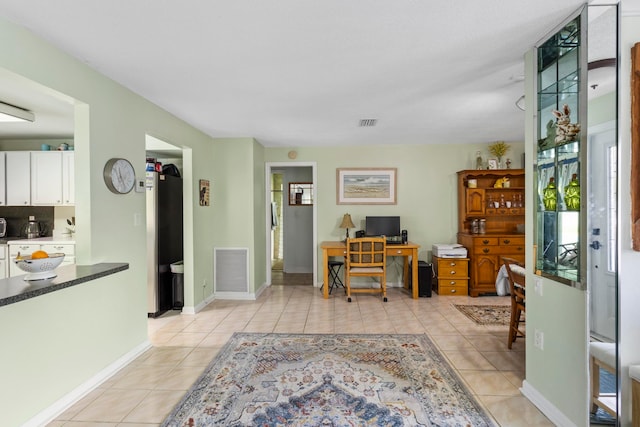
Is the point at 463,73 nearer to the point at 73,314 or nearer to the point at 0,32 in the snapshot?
the point at 0,32

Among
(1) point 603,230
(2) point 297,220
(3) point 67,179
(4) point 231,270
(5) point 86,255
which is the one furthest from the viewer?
(2) point 297,220

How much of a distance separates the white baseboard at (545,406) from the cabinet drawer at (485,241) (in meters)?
2.91

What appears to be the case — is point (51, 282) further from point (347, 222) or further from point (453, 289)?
point (453, 289)

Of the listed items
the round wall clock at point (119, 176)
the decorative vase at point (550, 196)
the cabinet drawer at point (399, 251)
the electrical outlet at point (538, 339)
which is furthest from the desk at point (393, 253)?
the decorative vase at point (550, 196)

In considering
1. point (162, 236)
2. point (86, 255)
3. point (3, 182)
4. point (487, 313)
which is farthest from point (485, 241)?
point (3, 182)

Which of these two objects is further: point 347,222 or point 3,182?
point 347,222

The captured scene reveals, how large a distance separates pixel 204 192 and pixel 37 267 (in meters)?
2.62

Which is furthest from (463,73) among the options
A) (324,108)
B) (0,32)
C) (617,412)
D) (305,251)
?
(305,251)

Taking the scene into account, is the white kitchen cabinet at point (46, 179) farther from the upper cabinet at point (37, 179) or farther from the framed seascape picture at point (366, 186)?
the framed seascape picture at point (366, 186)

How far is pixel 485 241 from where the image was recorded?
5.07m

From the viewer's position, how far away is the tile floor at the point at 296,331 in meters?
2.21

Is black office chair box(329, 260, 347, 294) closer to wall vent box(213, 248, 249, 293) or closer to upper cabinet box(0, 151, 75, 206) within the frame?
wall vent box(213, 248, 249, 293)

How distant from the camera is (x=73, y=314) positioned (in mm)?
2330

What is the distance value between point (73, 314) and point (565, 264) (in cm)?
313
